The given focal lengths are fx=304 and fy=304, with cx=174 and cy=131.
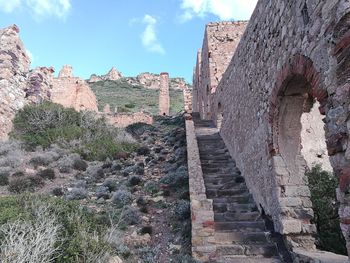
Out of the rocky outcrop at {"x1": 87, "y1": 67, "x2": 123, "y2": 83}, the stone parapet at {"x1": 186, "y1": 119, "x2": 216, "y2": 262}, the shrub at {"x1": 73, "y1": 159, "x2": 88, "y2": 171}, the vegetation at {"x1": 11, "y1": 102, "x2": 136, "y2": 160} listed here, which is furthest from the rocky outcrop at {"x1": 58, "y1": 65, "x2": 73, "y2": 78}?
the rocky outcrop at {"x1": 87, "y1": 67, "x2": 123, "y2": 83}

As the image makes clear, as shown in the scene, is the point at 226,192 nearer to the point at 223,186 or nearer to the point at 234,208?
the point at 223,186

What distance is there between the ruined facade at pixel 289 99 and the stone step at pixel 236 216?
30 cm

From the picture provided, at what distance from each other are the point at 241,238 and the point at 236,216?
823 mm

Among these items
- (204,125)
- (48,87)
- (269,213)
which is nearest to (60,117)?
(48,87)

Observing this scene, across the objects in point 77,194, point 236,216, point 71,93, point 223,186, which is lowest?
point 236,216

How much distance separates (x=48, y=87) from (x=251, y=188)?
15373 mm

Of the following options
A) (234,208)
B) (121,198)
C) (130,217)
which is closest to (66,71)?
(121,198)

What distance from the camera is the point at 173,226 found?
6.97 m

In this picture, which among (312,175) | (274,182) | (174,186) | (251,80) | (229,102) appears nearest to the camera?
(274,182)

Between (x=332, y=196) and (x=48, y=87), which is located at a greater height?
(x=48, y=87)

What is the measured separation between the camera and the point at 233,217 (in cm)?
675

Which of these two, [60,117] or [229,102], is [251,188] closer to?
[229,102]

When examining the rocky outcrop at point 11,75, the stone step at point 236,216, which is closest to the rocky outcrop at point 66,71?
the rocky outcrop at point 11,75

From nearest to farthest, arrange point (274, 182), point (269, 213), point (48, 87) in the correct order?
point (274, 182)
point (269, 213)
point (48, 87)
